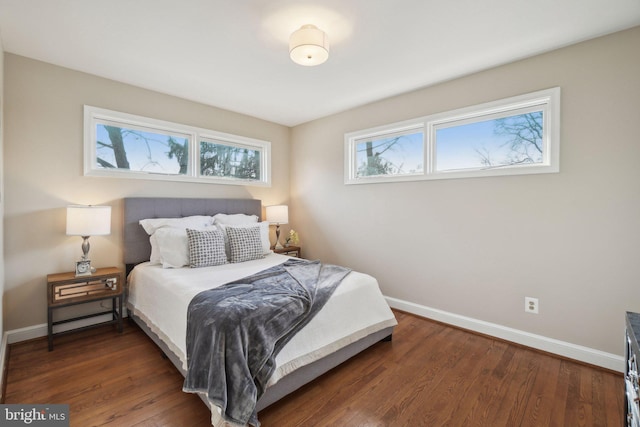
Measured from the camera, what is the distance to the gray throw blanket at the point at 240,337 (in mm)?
1520

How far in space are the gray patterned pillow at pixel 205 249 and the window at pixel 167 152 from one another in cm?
103

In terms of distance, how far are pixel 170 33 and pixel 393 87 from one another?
2200mm

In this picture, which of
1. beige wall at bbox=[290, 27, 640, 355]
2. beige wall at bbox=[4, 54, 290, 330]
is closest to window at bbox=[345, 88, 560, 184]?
beige wall at bbox=[290, 27, 640, 355]

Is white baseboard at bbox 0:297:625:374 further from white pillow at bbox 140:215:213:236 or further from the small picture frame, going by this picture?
white pillow at bbox 140:215:213:236

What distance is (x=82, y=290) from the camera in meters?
2.69

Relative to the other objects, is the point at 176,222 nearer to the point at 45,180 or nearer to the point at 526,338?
the point at 45,180

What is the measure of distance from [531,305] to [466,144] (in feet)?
5.36

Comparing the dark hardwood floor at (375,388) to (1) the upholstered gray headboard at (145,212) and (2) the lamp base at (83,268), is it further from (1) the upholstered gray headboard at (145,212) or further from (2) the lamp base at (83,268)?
(1) the upholstered gray headboard at (145,212)

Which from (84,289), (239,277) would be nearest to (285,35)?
(239,277)

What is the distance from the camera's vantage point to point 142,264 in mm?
3012

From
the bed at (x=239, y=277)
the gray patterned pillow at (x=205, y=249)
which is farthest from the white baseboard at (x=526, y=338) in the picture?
the gray patterned pillow at (x=205, y=249)

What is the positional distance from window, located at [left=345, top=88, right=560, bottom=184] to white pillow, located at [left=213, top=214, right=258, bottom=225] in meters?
1.41

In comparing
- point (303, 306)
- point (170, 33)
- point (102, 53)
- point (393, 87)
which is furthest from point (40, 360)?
point (393, 87)

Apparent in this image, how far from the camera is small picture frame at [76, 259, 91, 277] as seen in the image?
8.57 ft
